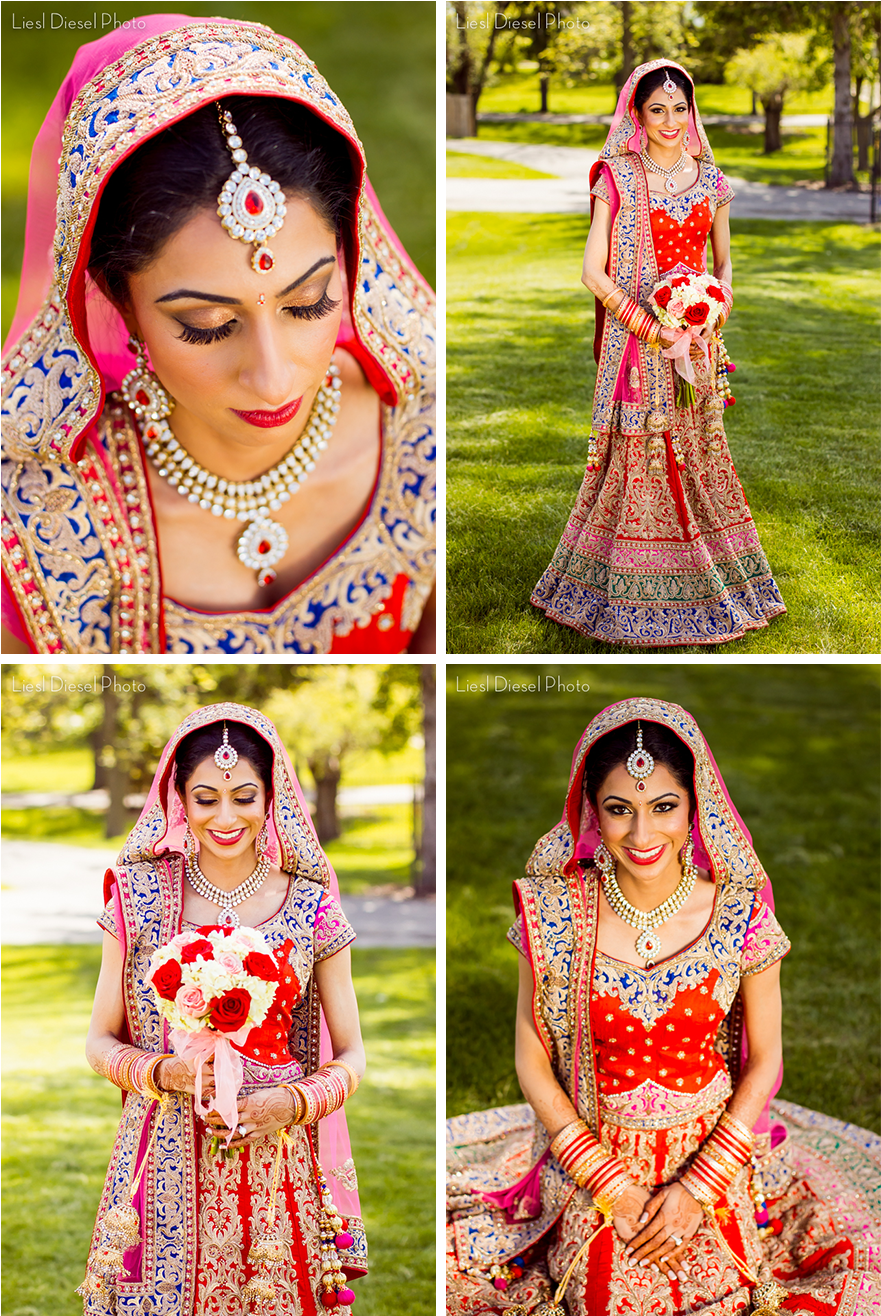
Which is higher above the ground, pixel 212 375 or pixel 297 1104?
pixel 212 375

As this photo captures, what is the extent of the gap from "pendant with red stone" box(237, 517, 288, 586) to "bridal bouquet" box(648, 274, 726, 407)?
1606mm

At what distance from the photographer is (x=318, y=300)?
396 centimetres

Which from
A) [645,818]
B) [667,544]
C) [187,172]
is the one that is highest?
[187,172]

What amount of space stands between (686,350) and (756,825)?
17.6ft

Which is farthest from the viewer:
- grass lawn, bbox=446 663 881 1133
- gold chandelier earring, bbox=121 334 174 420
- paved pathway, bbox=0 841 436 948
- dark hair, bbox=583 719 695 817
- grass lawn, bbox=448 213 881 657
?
paved pathway, bbox=0 841 436 948

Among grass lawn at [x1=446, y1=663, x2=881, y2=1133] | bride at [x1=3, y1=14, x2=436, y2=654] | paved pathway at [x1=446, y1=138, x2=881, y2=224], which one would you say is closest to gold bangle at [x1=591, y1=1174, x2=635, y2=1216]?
bride at [x1=3, y1=14, x2=436, y2=654]

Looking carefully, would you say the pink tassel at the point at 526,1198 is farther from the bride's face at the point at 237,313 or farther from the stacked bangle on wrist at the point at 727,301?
the stacked bangle on wrist at the point at 727,301

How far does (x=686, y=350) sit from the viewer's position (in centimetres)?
473

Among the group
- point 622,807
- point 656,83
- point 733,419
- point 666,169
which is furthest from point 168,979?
point 733,419

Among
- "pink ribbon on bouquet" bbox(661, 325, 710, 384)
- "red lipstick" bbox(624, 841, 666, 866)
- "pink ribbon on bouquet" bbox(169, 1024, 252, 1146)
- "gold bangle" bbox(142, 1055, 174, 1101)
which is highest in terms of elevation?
"pink ribbon on bouquet" bbox(661, 325, 710, 384)

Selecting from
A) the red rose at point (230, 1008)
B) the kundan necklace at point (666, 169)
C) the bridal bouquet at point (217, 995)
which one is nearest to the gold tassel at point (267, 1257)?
the bridal bouquet at point (217, 995)

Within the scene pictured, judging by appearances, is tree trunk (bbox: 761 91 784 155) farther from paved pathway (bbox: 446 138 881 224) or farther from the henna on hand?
the henna on hand

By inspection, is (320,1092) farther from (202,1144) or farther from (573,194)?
(573,194)

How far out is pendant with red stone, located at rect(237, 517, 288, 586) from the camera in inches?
180
